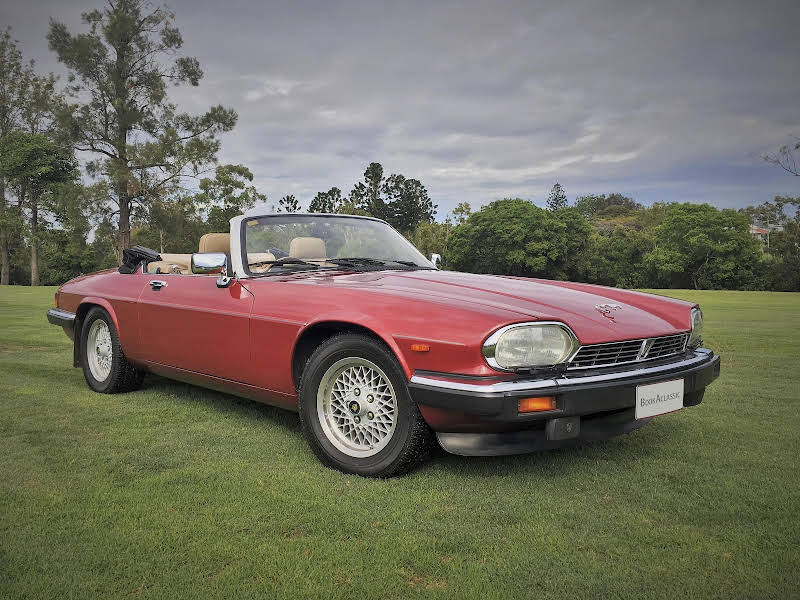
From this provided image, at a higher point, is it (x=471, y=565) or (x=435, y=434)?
(x=435, y=434)

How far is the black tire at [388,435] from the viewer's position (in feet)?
9.93

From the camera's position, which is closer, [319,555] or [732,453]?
[319,555]

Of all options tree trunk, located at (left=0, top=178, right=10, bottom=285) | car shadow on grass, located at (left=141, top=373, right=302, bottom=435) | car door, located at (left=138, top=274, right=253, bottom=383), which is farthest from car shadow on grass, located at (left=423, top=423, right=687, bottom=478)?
tree trunk, located at (left=0, top=178, right=10, bottom=285)

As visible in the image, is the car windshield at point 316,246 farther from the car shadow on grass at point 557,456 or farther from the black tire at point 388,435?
the car shadow on grass at point 557,456

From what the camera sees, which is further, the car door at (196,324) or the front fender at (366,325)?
the car door at (196,324)

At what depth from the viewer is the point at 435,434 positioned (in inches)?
122

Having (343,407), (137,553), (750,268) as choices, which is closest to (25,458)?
(137,553)

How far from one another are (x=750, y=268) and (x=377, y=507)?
60.1 m

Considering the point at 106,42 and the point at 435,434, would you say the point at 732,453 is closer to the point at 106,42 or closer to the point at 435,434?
the point at 435,434

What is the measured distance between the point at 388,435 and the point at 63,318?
3797 mm

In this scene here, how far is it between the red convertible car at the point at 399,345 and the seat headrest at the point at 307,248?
1 cm

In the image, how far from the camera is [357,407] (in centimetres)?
327

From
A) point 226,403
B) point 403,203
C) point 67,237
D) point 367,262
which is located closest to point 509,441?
point 367,262

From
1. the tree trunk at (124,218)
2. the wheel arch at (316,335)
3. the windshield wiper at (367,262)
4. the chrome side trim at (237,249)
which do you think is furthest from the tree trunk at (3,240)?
the wheel arch at (316,335)
